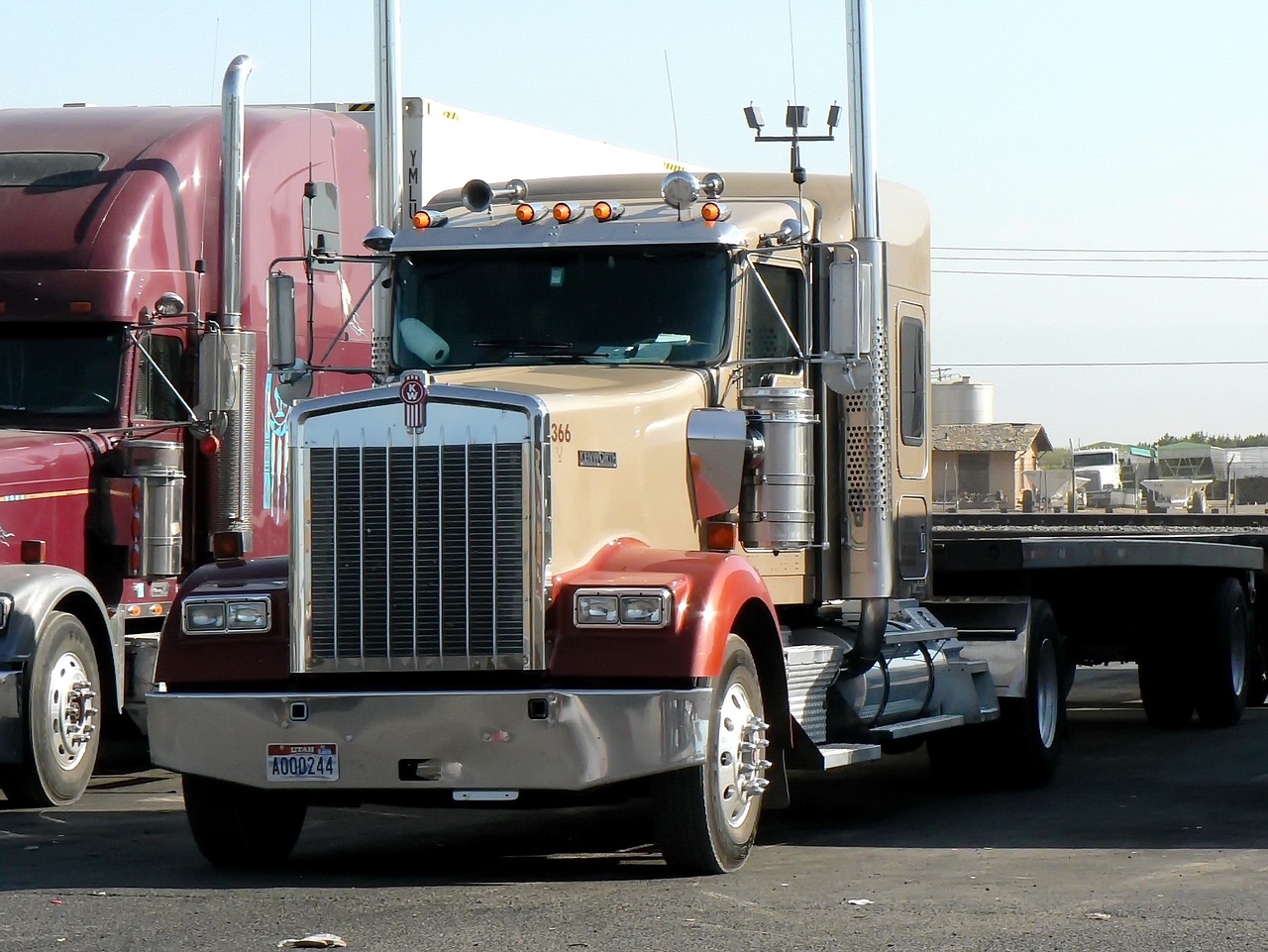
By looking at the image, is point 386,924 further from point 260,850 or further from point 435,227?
point 435,227

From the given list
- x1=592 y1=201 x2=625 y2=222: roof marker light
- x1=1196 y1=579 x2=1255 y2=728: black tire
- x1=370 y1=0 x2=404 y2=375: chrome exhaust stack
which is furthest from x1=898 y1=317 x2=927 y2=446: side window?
x1=1196 y1=579 x2=1255 y2=728: black tire

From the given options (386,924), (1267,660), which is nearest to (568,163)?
(1267,660)

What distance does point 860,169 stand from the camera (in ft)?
34.1

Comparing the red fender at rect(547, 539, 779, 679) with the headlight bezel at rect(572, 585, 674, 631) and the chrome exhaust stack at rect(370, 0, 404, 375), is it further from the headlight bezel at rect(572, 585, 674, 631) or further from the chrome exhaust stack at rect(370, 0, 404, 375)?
the chrome exhaust stack at rect(370, 0, 404, 375)

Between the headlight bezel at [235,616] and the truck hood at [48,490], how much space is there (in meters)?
2.99

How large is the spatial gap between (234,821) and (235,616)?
3.01ft

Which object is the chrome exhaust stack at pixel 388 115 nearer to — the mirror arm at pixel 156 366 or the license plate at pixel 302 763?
the mirror arm at pixel 156 366

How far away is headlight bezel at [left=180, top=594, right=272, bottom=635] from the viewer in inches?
335

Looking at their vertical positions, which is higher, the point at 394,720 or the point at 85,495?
the point at 85,495

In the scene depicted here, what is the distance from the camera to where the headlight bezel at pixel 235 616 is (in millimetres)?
8508

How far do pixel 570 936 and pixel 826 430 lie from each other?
13.3 ft

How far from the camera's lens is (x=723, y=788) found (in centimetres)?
846

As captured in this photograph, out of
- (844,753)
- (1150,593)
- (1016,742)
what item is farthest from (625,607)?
(1150,593)

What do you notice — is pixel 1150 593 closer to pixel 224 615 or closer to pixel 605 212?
pixel 605 212
